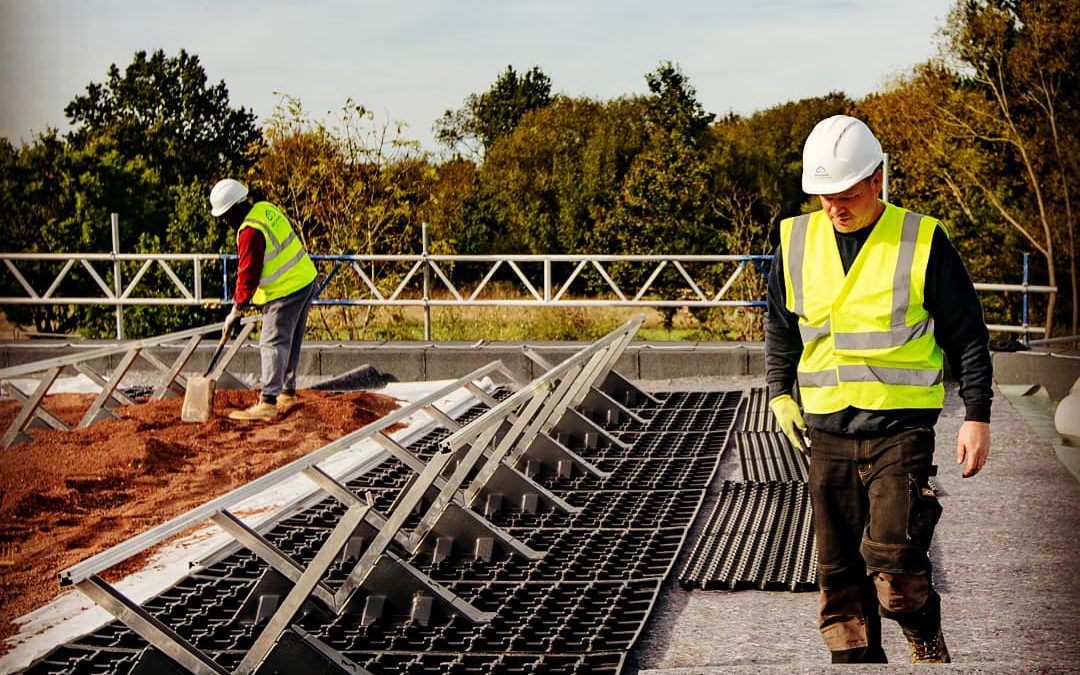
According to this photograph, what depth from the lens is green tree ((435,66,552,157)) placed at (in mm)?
33375

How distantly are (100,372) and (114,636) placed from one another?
9202 millimetres

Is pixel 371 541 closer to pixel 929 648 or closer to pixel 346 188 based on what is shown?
pixel 929 648

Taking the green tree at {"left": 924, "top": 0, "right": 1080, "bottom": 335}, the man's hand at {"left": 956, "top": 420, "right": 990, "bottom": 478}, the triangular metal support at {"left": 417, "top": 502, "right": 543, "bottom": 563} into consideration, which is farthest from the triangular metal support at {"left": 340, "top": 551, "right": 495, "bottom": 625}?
the green tree at {"left": 924, "top": 0, "right": 1080, "bottom": 335}

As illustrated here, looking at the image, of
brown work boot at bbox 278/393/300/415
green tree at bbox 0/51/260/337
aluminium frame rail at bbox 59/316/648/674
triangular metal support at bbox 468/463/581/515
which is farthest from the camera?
green tree at bbox 0/51/260/337

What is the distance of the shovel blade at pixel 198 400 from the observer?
421 inches

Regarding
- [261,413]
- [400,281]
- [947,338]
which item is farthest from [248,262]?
[400,281]

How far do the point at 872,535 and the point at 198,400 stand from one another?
7.43 m

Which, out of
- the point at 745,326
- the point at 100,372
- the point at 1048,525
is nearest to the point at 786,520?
the point at 1048,525

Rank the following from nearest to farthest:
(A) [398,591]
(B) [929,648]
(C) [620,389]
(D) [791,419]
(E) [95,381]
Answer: (B) [929,648], (D) [791,419], (A) [398,591], (E) [95,381], (C) [620,389]

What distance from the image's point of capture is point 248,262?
10.1 m

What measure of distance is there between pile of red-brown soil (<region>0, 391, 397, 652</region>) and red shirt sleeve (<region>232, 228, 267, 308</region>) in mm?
1032

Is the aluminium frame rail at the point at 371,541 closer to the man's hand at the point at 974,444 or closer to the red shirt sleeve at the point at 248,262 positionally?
the man's hand at the point at 974,444

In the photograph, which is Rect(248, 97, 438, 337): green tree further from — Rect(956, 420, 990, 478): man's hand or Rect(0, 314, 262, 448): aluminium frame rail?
Rect(956, 420, 990, 478): man's hand

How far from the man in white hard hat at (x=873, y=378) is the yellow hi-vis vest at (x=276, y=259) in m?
6.52
